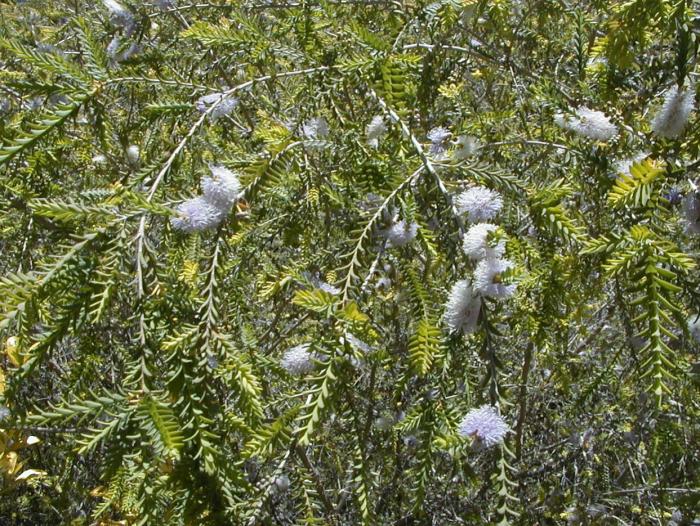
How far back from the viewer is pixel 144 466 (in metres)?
1.13

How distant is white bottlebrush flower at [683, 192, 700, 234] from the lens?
1496 mm

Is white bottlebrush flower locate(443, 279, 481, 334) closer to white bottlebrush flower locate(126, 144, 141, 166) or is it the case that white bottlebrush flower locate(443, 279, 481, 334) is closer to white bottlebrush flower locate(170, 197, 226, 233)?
white bottlebrush flower locate(170, 197, 226, 233)

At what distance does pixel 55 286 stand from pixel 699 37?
4.53 ft

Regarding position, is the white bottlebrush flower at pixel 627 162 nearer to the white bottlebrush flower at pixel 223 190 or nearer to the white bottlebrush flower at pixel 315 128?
the white bottlebrush flower at pixel 315 128

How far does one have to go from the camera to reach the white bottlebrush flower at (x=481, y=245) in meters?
1.18

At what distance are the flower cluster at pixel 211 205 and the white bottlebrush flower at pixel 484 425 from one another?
62cm

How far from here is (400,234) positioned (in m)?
1.45

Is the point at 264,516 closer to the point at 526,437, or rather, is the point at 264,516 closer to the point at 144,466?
the point at 144,466

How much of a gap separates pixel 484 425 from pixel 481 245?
1.12 feet

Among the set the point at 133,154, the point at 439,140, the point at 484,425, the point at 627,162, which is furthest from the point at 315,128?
the point at 133,154

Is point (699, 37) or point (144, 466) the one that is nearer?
point (144, 466)

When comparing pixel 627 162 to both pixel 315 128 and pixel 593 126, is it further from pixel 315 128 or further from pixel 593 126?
pixel 315 128

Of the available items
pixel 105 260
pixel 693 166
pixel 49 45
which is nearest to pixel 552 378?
pixel 693 166

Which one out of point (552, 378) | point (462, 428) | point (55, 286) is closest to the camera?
point (55, 286)
